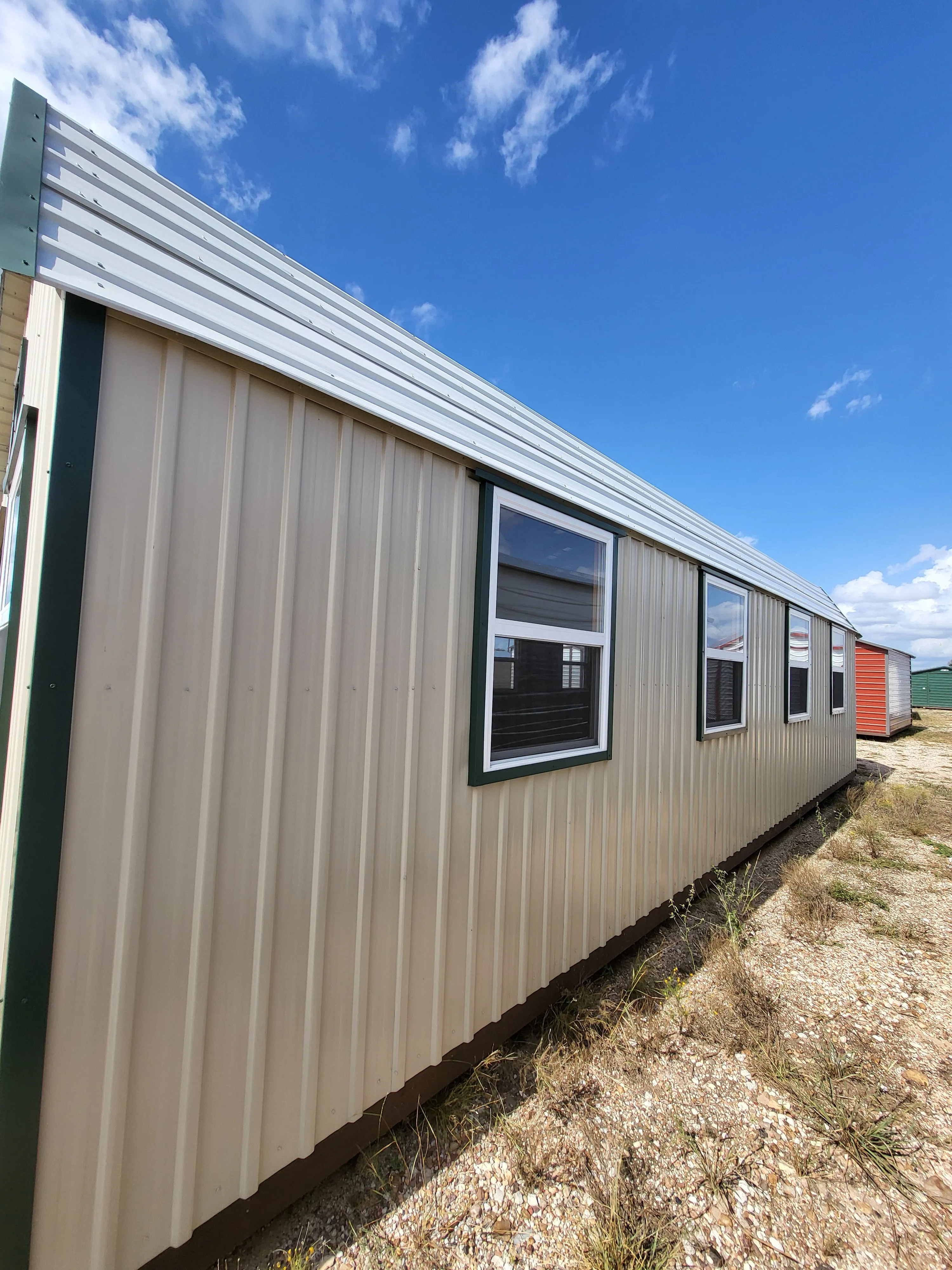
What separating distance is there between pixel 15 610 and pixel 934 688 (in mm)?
31526

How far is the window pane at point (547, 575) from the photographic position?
2.27 meters

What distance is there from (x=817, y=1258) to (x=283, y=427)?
303cm

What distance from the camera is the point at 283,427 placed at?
1511mm

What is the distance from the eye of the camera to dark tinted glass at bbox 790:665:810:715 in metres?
5.96

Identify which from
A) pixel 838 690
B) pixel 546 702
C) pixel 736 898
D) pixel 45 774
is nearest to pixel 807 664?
pixel 838 690

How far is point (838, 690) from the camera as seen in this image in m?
7.90

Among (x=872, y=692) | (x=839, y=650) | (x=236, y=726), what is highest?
(x=839, y=650)

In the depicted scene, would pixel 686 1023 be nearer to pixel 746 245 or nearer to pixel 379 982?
pixel 379 982

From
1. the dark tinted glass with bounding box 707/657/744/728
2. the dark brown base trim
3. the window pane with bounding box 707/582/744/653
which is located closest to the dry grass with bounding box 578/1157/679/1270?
the dark brown base trim

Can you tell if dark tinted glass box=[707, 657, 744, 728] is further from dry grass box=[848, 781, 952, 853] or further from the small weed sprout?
dry grass box=[848, 781, 952, 853]

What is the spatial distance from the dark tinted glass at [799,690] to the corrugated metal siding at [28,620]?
6.74 metres

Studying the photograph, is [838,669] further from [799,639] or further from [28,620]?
[28,620]

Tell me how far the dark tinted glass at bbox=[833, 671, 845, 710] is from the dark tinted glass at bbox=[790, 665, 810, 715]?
1.67 meters

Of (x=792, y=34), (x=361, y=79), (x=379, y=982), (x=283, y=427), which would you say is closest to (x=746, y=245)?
(x=792, y=34)
